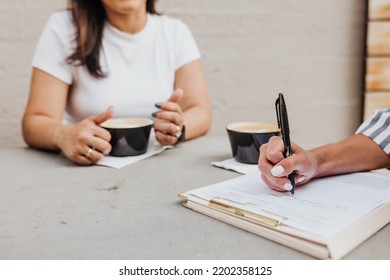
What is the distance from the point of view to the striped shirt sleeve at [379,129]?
75cm

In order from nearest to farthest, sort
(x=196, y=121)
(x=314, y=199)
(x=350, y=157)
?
(x=314, y=199) < (x=350, y=157) < (x=196, y=121)

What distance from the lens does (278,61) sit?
71.1 inches

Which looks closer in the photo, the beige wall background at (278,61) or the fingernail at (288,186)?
the fingernail at (288,186)

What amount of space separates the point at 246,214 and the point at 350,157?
28 cm

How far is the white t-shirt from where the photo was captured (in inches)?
45.5

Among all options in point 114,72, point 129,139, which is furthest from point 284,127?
point 114,72

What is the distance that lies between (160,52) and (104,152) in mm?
517

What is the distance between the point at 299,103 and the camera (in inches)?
73.5

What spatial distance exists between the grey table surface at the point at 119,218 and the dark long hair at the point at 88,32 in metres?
0.38

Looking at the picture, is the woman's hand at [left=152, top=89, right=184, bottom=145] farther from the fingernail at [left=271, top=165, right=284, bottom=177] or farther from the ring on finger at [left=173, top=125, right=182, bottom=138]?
the fingernail at [left=271, top=165, right=284, bottom=177]

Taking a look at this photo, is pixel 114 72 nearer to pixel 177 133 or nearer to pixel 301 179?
pixel 177 133

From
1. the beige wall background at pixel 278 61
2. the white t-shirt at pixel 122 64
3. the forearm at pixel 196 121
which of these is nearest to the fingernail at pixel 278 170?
the forearm at pixel 196 121

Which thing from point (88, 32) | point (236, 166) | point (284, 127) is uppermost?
point (88, 32)

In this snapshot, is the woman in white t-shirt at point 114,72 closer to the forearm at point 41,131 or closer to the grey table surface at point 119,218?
the forearm at point 41,131
